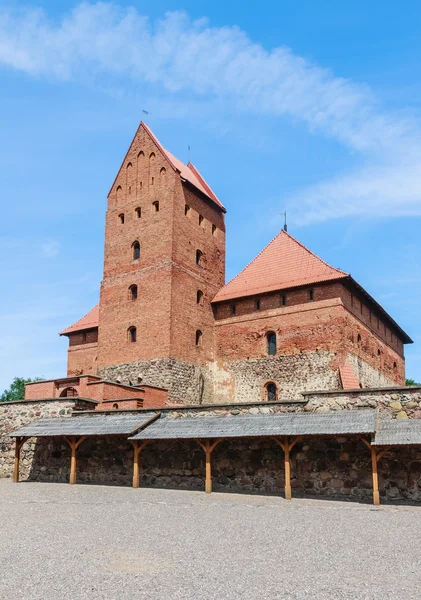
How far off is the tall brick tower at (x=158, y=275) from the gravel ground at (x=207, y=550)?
44.5 ft

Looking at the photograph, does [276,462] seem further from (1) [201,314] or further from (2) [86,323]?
(2) [86,323]

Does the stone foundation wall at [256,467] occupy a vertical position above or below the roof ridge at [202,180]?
below

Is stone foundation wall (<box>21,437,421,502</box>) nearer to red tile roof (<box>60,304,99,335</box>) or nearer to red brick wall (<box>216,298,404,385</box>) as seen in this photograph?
red brick wall (<box>216,298,404,385</box>)

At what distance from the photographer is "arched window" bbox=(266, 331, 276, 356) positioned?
1046 inches

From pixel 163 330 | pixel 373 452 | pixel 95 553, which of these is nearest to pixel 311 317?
pixel 163 330

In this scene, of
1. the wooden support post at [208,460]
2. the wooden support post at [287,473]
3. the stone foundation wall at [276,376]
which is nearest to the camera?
the wooden support post at [287,473]

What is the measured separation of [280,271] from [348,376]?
265 inches

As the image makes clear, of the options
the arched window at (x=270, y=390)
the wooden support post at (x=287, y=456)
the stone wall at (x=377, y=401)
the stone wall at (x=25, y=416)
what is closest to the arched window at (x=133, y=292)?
the arched window at (x=270, y=390)

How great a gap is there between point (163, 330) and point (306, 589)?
67.3ft

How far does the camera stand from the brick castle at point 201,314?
82.1 ft

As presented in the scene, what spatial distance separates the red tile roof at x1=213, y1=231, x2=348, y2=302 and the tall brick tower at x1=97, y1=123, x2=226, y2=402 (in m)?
1.58

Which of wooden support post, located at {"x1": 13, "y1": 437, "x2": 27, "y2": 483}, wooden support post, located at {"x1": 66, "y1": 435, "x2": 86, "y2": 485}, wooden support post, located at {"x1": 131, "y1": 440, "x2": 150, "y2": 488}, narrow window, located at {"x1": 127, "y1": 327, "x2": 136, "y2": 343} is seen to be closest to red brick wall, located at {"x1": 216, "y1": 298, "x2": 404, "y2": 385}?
narrow window, located at {"x1": 127, "y1": 327, "x2": 136, "y2": 343}

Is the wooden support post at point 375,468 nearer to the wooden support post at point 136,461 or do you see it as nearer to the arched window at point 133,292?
the wooden support post at point 136,461

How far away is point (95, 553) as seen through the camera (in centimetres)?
746
